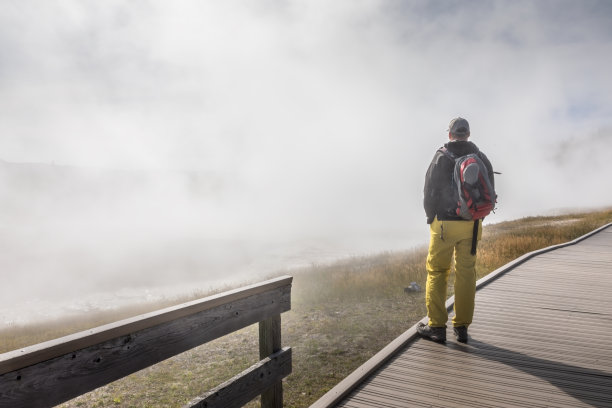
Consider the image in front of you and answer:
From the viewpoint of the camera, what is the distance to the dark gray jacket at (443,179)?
4.79m

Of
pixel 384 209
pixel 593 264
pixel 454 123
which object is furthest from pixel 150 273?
pixel 384 209

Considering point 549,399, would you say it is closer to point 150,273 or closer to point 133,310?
point 133,310

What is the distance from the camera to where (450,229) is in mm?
4762

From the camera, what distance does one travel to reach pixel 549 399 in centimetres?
371

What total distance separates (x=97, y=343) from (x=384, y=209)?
157355mm

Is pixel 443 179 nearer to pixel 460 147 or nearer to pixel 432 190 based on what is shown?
pixel 432 190

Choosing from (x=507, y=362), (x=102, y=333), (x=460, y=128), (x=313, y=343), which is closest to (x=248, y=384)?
(x=102, y=333)

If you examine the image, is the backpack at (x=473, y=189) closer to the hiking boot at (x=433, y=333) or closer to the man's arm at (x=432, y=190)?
the man's arm at (x=432, y=190)

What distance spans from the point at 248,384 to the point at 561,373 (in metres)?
3.19

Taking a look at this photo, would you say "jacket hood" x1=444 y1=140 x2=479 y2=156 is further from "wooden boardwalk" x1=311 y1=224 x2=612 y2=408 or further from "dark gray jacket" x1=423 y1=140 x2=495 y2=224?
"wooden boardwalk" x1=311 y1=224 x2=612 y2=408

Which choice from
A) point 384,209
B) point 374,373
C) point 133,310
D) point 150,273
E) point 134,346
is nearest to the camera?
point 134,346

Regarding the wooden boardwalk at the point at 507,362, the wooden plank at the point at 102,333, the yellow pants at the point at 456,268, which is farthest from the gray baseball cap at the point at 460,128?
the wooden plank at the point at 102,333

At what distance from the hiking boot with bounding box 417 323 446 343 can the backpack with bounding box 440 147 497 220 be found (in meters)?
1.38

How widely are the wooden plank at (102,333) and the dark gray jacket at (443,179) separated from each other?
2.62 m
